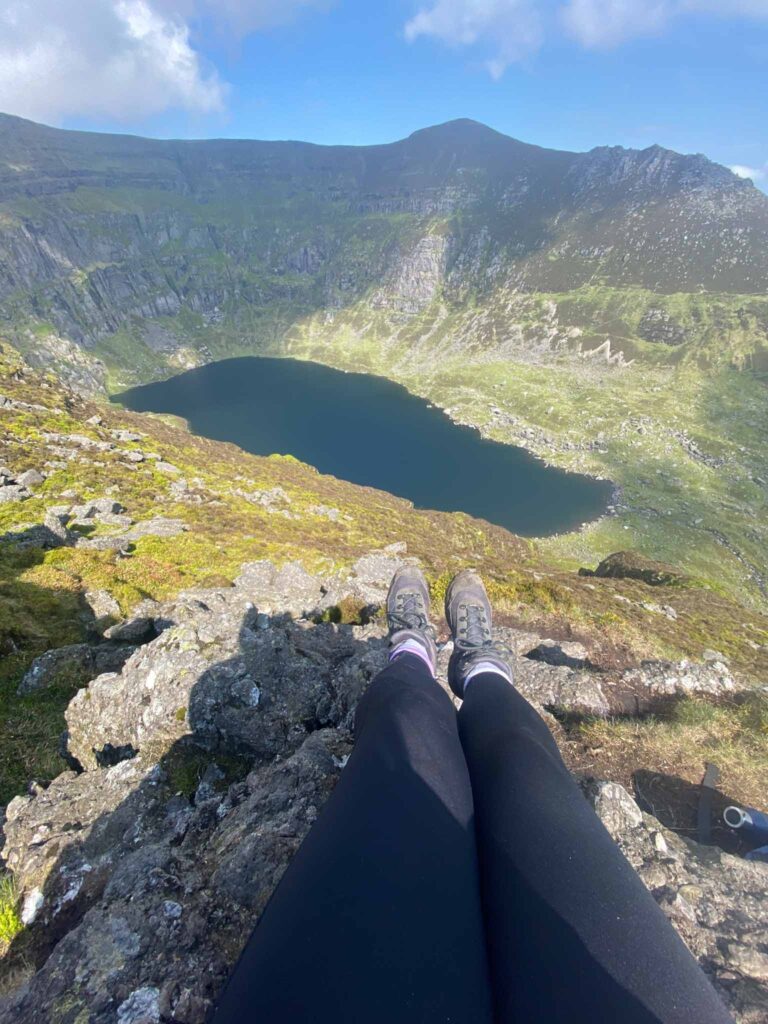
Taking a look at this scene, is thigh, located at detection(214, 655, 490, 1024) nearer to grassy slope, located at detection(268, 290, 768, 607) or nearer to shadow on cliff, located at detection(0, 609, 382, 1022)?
shadow on cliff, located at detection(0, 609, 382, 1022)

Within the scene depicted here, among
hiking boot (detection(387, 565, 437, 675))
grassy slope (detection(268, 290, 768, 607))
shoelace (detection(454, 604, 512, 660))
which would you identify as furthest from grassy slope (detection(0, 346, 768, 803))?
grassy slope (detection(268, 290, 768, 607))

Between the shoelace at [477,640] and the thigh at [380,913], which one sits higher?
the thigh at [380,913]

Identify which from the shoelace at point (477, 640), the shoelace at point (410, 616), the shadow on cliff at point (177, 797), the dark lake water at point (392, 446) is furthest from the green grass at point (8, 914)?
the dark lake water at point (392, 446)

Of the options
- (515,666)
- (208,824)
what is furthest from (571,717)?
(208,824)

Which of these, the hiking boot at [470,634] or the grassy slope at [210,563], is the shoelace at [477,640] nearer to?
the hiking boot at [470,634]

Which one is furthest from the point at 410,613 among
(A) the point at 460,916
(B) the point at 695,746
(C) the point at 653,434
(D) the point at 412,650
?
(C) the point at 653,434

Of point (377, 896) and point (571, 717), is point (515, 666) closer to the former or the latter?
point (571, 717)
